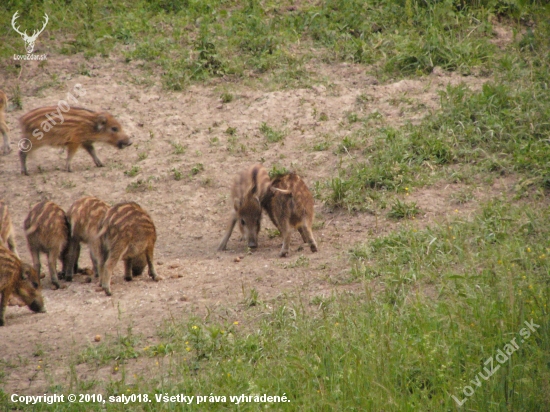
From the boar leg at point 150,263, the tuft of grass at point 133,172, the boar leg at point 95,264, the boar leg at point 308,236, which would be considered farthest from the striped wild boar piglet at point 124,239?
the tuft of grass at point 133,172

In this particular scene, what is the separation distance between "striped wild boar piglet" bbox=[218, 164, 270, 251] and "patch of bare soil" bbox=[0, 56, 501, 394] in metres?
0.21

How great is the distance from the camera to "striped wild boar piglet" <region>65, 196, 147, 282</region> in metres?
8.43

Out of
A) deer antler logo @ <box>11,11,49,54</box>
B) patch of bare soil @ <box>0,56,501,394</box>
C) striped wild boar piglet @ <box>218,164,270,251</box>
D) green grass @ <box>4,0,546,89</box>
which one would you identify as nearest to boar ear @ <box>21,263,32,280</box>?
patch of bare soil @ <box>0,56,501,394</box>

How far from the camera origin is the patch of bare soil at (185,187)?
7285 mm

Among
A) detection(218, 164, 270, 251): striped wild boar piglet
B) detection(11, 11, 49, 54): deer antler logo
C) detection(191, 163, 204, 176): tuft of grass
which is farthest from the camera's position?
detection(11, 11, 49, 54): deer antler logo

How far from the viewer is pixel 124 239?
8172 millimetres

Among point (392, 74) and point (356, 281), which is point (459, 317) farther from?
point (392, 74)

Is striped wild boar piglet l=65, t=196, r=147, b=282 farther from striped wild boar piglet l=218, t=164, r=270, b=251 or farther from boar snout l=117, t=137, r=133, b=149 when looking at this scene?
boar snout l=117, t=137, r=133, b=149

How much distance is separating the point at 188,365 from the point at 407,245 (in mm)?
2586

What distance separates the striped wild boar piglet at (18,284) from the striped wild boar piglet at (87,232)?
2.50ft

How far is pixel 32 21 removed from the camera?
13516mm

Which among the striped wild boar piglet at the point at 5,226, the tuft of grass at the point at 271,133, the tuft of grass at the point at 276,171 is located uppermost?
the tuft of grass at the point at 271,133

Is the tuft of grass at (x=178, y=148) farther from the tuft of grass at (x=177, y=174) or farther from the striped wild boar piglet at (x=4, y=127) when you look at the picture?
the striped wild boar piglet at (x=4, y=127)

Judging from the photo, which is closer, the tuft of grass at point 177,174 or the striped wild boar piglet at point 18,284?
the striped wild boar piglet at point 18,284
